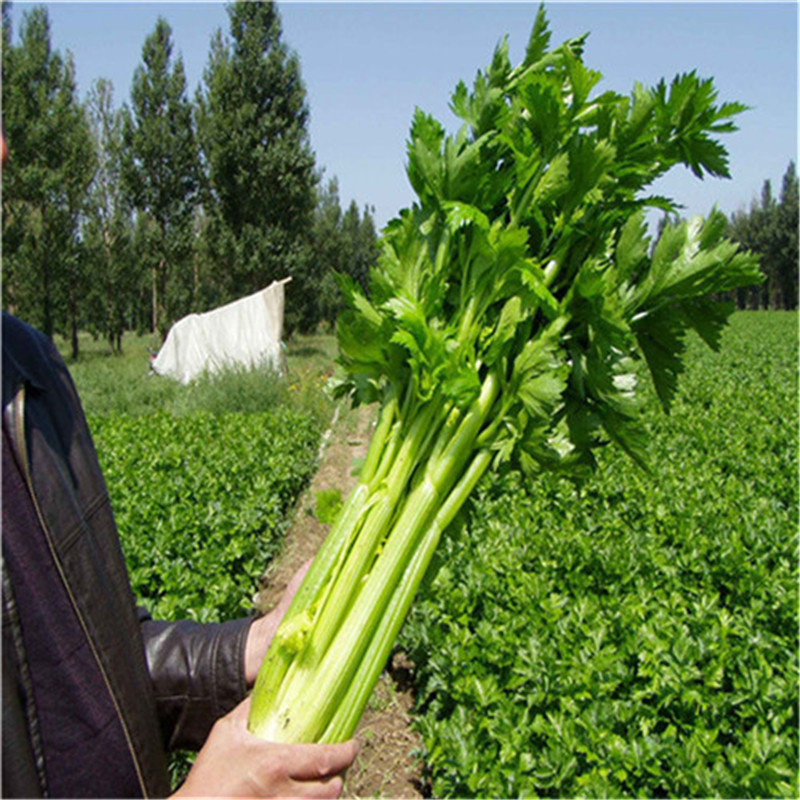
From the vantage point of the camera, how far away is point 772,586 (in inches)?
177

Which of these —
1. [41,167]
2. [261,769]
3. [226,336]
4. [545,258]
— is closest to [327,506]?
[261,769]

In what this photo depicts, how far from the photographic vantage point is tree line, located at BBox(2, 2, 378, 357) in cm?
2728

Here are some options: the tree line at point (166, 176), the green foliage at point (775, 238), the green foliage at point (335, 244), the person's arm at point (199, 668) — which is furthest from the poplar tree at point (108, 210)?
the green foliage at point (775, 238)

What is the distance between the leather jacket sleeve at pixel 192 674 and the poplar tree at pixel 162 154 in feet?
101

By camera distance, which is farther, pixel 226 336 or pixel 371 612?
pixel 226 336

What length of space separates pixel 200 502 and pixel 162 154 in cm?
2795

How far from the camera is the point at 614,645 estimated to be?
12.4ft

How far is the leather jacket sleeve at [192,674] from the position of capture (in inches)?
71.2

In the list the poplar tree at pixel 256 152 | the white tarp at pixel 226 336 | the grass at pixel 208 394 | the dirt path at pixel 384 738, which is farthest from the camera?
the poplar tree at pixel 256 152

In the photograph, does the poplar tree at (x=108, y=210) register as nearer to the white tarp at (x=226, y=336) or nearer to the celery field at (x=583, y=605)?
the white tarp at (x=226, y=336)

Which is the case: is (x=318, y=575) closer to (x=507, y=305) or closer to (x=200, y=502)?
(x=507, y=305)

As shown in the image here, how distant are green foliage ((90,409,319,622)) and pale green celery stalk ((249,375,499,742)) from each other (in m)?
2.94

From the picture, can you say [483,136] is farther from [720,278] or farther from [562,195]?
[720,278]

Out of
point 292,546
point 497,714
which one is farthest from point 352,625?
point 292,546
